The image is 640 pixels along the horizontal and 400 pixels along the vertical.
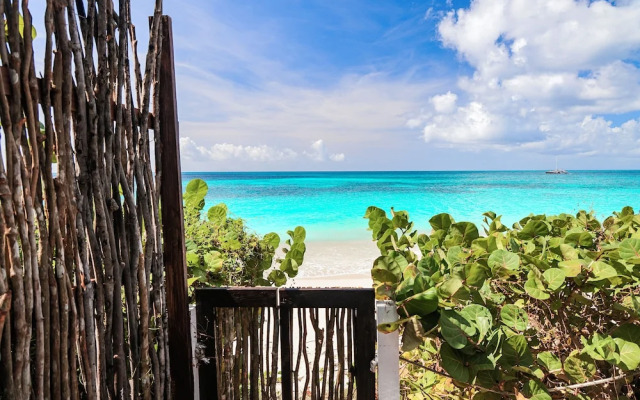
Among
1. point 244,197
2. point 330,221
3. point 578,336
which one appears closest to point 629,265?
point 578,336

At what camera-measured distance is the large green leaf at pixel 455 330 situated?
1.44 metres

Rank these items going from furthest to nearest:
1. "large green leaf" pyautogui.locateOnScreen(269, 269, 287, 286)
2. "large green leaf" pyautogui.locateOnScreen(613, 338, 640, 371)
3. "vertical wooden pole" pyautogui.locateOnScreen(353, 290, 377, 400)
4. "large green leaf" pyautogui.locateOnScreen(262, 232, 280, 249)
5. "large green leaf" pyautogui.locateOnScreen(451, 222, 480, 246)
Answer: "large green leaf" pyautogui.locateOnScreen(262, 232, 280, 249), "large green leaf" pyautogui.locateOnScreen(269, 269, 287, 286), "large green leaf" pyautogui.locateOnScreen(451, 222, 480, 246), "vertical wooden pole" pyautogui.locateOnScreen(353, 290, 377, 400), "large green leaf" pyautogui.locateOnScreen(613, 338, 640, 371)

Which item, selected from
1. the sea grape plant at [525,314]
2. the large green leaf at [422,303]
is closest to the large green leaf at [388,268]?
the sea grape plant at [525,314]

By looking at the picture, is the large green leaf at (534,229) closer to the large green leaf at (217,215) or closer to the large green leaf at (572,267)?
the large green leaf at (572,267)

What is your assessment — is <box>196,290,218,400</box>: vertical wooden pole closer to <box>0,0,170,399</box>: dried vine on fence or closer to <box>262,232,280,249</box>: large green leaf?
<box>0,0,170,399</box>: dried vine on fence

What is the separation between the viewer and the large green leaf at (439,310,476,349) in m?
1.44

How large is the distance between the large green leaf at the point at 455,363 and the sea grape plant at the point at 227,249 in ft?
3.36

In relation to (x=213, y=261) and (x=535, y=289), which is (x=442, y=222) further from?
(x=213, y=261)

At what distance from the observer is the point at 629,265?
59.9 inches

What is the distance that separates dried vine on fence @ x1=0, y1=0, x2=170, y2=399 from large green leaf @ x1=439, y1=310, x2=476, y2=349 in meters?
1.16

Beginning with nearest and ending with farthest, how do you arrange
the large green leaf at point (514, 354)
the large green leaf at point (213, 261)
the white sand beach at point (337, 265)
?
the large green leaf at point (514, 354) < the large green leaf at point (213, 261) < the white sand beach at point (337, 265)

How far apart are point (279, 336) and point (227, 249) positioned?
733 millimetres

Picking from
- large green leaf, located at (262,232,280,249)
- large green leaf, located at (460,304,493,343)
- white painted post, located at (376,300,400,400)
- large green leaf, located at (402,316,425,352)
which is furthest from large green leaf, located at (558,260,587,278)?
large green leaf, located at (262,232,280,249)

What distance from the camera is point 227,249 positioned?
7.99ft
